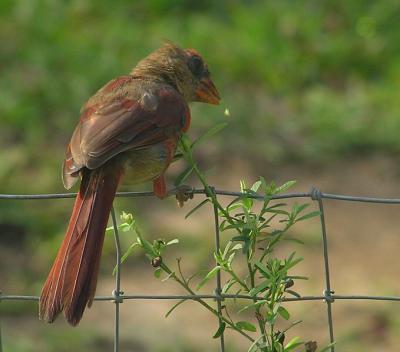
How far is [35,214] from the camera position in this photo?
20.3ft

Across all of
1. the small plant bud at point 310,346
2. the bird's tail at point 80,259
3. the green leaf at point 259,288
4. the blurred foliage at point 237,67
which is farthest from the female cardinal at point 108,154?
the blurred foliage at point 237,67

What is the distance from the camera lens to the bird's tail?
2990mm

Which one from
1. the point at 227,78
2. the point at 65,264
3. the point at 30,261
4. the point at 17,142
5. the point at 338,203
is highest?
the point at 227,78

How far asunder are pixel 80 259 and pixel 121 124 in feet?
2.48

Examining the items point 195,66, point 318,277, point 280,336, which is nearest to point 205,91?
point 195,66

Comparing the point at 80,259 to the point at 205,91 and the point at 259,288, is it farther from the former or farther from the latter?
the point at 205,91

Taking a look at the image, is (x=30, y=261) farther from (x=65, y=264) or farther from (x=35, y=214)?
(x=65, y=264)

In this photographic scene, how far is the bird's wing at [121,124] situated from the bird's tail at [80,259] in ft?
0.44

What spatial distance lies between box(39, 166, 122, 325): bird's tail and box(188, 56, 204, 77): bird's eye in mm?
1266

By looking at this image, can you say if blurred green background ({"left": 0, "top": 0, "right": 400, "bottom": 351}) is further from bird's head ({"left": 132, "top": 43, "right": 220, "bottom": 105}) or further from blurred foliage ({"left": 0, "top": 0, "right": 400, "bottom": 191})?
bird's head ({"left": 132, "top": 43, "right": 220, "bottom": 105})

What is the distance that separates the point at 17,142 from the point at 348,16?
9.68 ft

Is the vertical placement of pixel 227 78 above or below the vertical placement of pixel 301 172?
above

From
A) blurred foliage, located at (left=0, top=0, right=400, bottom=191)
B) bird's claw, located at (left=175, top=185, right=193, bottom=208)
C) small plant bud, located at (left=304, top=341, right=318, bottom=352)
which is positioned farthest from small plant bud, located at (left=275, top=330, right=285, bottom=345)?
→ blurred foliage, located at (left=0, top=0, right=400, bottom=191)

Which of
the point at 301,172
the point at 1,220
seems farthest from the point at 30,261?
the point at 301,172
